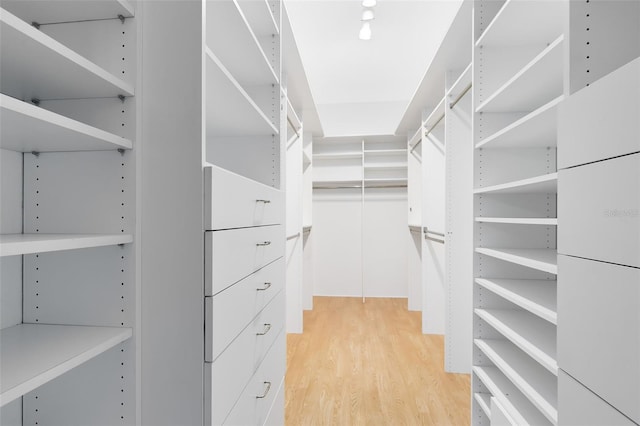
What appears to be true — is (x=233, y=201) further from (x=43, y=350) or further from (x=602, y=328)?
(x=602, y=328)

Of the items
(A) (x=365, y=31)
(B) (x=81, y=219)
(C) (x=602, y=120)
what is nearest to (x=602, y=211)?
(C) (x=602, y=120)

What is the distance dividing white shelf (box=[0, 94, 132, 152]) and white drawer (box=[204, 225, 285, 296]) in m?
0.34

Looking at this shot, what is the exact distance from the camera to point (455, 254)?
2.51 metres

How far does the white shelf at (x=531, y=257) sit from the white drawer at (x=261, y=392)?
1047mm

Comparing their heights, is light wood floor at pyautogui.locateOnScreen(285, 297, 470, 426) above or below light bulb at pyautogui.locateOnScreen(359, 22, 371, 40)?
below

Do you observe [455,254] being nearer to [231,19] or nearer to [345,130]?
[231,19]

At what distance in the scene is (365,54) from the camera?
3.34 metres

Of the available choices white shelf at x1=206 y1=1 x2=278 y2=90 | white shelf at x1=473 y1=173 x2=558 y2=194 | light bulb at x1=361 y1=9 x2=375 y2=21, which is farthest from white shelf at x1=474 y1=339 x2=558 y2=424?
light bulb at x1=361 y1=9 x2=375 y2=21

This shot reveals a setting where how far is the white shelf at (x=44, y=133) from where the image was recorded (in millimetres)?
635

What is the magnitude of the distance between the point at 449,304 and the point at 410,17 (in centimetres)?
219

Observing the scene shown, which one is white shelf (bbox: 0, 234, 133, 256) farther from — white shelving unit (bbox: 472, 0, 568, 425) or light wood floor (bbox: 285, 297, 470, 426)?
light wood floor (bbox: 285, 297, 470, 426)

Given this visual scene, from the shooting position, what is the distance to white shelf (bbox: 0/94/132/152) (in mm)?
635

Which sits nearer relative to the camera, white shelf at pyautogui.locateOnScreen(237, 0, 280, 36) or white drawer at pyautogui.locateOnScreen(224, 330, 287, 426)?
white drawer at pyautogui.locateOnScreen(224, 330, 287, 426)

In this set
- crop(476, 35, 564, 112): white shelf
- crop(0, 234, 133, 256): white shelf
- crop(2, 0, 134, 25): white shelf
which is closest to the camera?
crop(0, 234, 133, 256): white shelf
